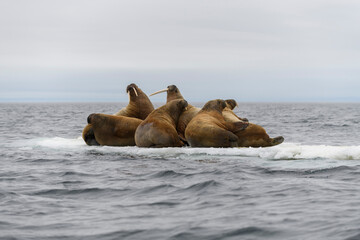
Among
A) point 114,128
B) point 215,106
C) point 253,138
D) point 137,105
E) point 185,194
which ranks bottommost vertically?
point 185,194

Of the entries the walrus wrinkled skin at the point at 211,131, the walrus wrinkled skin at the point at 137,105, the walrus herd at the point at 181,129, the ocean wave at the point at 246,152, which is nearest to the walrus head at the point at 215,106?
the walrus herd at the point at 181,129

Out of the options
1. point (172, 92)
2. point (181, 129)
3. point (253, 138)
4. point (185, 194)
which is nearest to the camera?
point (185, 194)

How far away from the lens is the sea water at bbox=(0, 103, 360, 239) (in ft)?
17.9

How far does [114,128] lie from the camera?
1348cm

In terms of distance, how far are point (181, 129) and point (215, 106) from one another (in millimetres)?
1065

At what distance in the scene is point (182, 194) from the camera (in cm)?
734

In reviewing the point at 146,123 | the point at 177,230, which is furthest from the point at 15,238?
the point at 146,123

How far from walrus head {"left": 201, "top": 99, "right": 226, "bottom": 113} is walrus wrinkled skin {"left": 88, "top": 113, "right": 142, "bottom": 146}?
1867 millimetres

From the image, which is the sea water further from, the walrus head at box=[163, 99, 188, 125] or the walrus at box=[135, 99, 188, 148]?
the walrus head at box=[163, 99, 188, 125]

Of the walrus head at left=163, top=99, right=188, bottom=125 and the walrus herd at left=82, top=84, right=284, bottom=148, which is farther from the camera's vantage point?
the walrus head at left=163, top=99, right=188, bottom=125

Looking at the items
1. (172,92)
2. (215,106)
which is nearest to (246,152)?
(215,106)

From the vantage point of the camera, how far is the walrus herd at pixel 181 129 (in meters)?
12.1

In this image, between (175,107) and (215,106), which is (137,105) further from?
(215,106)

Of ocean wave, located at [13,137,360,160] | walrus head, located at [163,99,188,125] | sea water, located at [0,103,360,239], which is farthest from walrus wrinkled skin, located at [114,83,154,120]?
sea water, located at [0,103,360,239]
